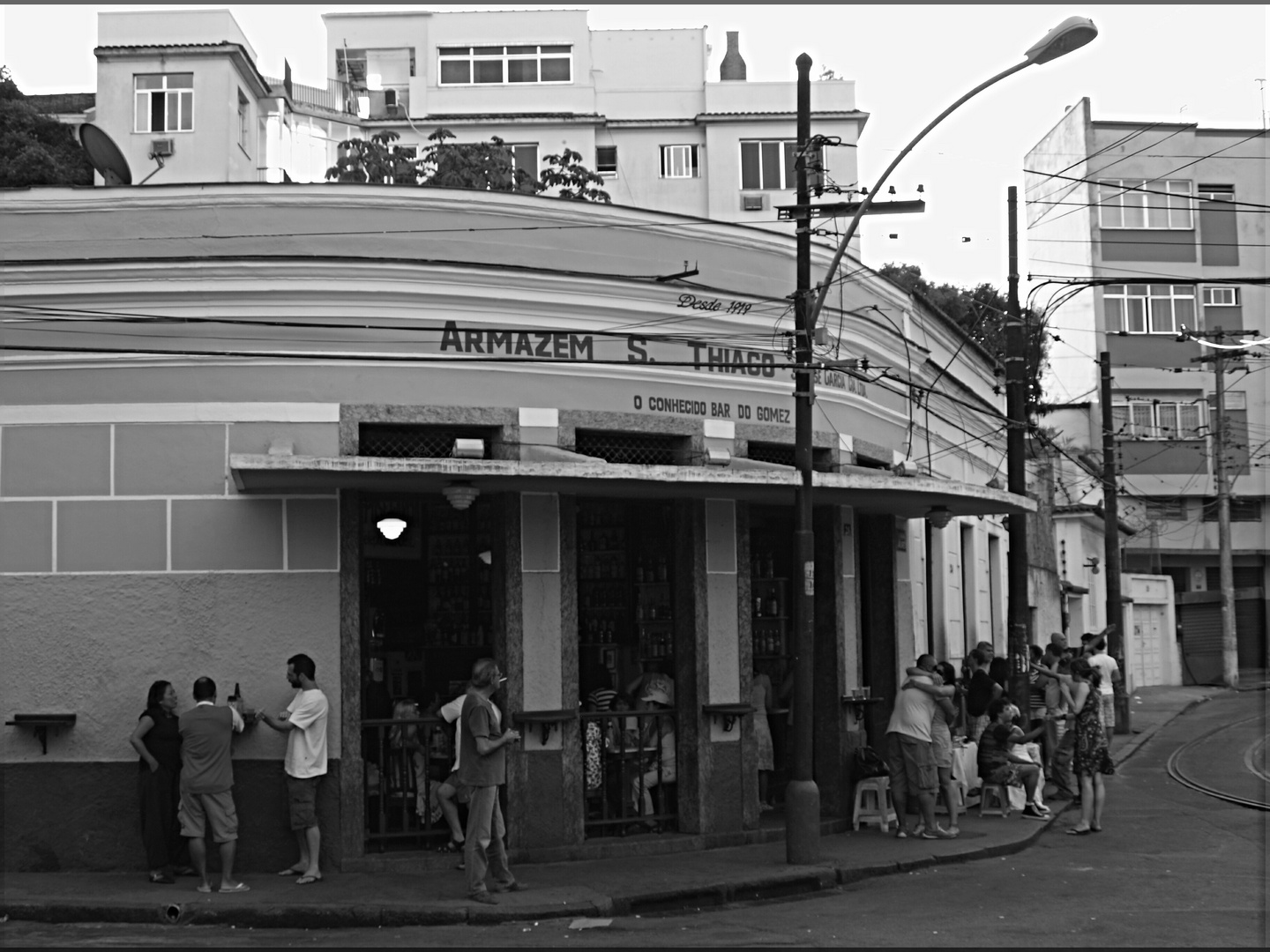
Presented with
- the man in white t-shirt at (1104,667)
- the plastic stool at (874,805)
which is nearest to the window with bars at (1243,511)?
the man in white t-shirt at (1104,667)

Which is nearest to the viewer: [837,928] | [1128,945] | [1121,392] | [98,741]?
[1128,945]

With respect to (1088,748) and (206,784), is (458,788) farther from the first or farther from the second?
(1088,748)

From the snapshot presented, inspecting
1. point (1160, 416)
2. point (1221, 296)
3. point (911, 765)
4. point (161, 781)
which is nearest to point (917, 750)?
point (911, 765)

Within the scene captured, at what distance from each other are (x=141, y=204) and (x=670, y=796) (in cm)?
744

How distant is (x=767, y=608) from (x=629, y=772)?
3203mm

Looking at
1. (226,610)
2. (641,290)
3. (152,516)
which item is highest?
(641,290)

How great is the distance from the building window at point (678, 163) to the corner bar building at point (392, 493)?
28725 millimetres

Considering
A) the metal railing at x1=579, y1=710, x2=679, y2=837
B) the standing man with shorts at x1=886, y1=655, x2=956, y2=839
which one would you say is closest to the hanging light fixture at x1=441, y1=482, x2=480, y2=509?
the metal railing at x1=579, y1=710, x2=679, y2=837

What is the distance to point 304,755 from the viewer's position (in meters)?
12.7

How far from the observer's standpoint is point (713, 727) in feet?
49.4

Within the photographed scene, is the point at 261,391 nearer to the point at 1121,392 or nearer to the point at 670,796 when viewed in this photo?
the point at 670,796

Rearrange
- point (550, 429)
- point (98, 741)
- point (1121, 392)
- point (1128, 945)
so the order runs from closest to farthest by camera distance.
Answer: point (1128, 945) < point (98, 741) < point (550, 429) < point (1121, 392)

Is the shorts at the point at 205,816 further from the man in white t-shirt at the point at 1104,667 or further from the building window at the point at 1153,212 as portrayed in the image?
the building window at the point at 1153,212

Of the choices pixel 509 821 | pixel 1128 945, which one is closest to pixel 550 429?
pixel 509 821
